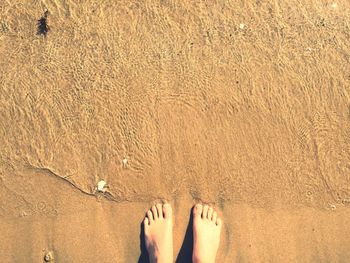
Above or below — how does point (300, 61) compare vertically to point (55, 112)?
above

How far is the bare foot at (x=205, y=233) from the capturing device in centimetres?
308

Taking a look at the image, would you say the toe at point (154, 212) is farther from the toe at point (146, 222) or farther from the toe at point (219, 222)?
the toe at point (219, 222)

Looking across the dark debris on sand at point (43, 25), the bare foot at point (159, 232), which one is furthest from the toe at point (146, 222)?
the dark debris on sand at point (43, 25)

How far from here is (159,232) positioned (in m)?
3.11

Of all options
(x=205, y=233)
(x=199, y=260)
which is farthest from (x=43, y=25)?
(x=199, y=260)

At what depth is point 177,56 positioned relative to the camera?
311 centimetres

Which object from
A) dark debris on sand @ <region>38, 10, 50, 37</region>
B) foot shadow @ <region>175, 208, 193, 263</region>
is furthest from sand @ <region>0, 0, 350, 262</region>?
foot shadow @ <region>175, 208, 193, 263</region>

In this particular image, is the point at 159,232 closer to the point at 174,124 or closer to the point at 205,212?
the point at 205,212

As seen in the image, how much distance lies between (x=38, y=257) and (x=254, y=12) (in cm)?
266

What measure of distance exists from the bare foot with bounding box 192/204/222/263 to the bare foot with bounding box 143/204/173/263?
8.6 inches

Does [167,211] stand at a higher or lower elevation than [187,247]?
higher

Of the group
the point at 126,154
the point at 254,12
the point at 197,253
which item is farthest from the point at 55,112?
the point at 254,12

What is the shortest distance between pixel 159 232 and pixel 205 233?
377 mm

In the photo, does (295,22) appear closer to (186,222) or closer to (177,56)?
(177,56)
